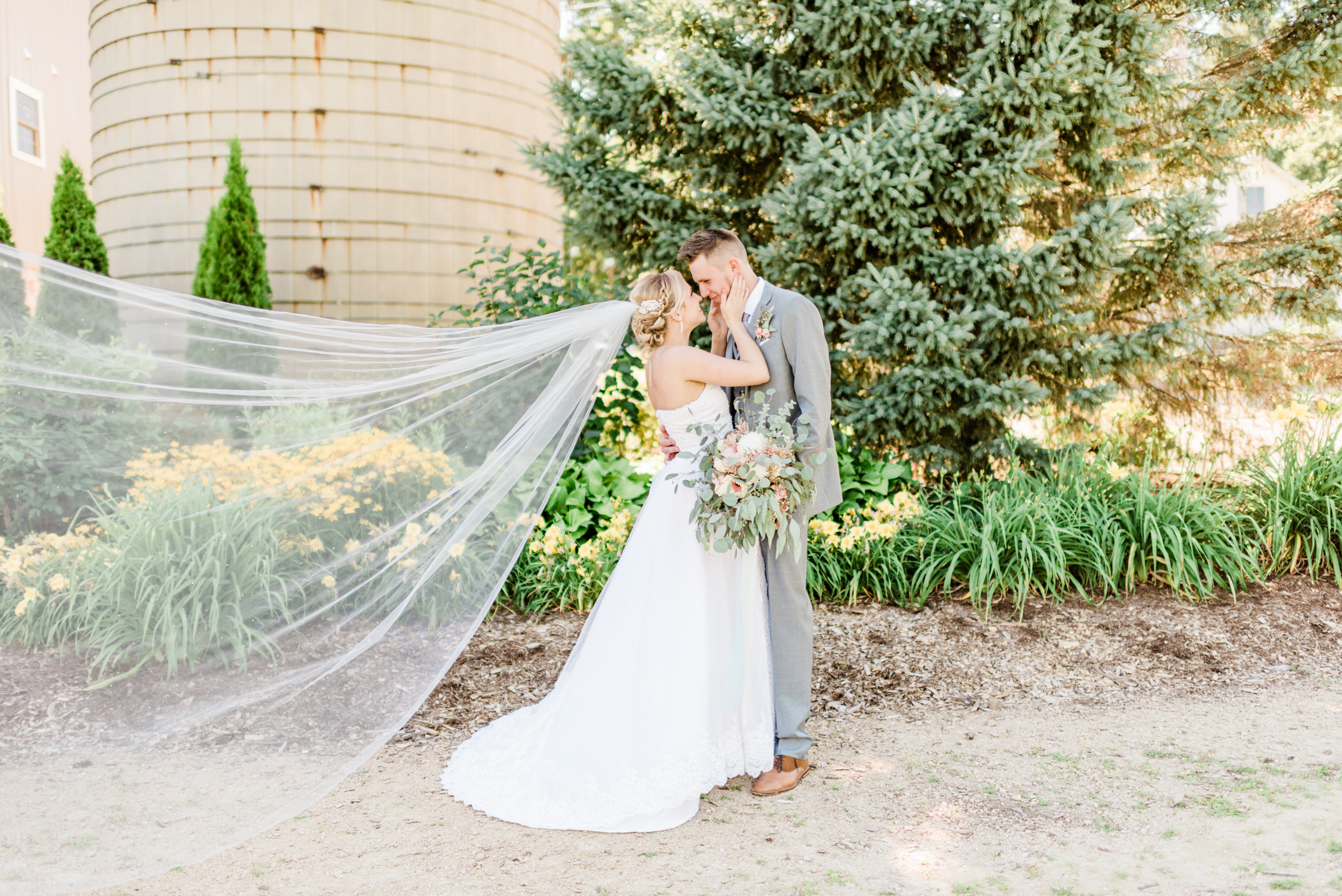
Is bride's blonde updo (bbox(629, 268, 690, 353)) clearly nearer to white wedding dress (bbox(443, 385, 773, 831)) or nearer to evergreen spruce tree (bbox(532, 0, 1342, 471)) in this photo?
white wedding dress (bbox(443, 385, 773, 831))

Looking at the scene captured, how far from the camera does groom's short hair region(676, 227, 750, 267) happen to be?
3.39m

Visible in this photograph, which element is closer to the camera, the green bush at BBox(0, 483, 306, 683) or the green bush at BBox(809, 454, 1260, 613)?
the green bush at BBox(0, 483, 306, 683)

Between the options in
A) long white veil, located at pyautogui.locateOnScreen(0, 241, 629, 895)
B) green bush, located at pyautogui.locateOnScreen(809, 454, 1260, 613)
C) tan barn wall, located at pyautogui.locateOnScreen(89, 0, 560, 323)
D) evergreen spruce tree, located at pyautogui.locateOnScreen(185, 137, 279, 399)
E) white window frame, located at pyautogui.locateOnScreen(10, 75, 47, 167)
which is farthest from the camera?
white window frame, located at pyautogui.locateOnScreen(10, 75, 47, 167)

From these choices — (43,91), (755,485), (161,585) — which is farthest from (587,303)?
(43,91)

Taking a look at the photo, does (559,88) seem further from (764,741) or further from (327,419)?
(764,741)

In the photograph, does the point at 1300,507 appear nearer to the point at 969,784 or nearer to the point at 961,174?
the point at 961,174

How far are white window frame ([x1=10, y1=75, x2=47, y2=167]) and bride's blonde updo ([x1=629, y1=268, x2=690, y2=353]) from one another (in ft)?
45.8

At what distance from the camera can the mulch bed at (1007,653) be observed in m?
4.14

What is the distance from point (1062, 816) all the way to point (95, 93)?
9.57m

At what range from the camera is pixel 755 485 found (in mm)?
3102

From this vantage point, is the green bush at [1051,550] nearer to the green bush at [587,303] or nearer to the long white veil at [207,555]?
the green bush at [587,303]

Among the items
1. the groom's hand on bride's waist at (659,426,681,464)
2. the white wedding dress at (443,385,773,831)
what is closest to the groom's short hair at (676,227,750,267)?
the white wedding dress at (443,385,773,831)

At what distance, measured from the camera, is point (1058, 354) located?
208 inches

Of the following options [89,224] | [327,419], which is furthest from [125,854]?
[89,224]
